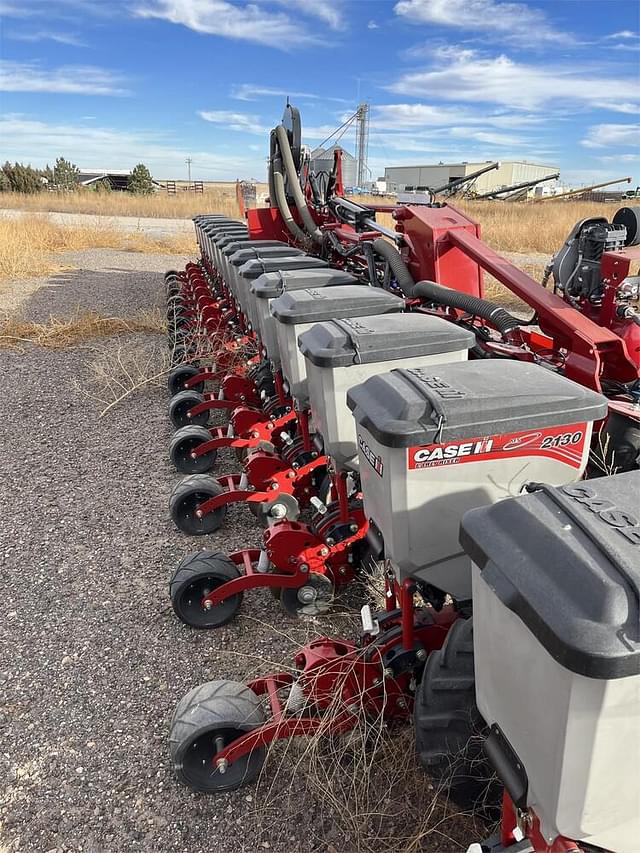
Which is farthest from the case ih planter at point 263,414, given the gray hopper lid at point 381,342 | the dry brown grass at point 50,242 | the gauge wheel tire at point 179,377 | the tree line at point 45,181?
the tree line at point 45,181

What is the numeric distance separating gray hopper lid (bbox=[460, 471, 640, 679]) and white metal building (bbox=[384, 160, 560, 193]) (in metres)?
17.4

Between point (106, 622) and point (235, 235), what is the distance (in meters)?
5.13

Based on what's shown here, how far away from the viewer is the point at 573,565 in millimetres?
968

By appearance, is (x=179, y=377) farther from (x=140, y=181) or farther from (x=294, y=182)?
(x=140, y=181)

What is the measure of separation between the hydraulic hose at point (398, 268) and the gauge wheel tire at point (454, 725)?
2.68 metres

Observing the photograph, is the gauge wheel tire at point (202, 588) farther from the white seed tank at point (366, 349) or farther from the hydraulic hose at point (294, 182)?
the hydraulic hose at point (294, 182)

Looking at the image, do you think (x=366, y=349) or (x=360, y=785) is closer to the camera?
(x=360, y=785)

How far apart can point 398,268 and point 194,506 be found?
202 cm

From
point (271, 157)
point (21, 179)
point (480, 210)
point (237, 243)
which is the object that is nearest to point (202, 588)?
point (237, 243)

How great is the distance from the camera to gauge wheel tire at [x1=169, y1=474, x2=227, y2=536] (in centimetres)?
312

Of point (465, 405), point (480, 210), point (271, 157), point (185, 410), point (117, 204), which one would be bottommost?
point (185, 410)

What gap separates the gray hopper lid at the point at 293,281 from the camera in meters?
3.39

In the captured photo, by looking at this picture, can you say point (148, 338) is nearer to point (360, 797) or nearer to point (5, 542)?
point (5, 542)

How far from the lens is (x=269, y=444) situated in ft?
11.2
